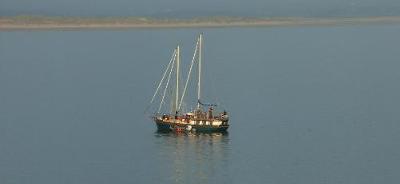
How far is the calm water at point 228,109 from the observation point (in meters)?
84.9

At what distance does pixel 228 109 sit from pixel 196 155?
1868 centimetres

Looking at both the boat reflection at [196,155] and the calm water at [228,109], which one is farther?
the calm water at [228,109]

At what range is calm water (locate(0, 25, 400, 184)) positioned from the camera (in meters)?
84.9

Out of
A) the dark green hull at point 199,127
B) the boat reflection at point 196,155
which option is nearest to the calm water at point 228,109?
the boat reflection at point 196,155

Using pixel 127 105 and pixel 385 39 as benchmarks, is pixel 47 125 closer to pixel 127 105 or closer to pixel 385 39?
pixel 127 105

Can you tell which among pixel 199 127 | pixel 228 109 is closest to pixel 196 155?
pixel 199 127

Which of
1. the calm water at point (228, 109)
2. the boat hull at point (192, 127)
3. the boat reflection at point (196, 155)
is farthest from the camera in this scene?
the boat hull at point (192, 127)

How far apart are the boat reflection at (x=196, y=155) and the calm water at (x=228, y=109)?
6 cm

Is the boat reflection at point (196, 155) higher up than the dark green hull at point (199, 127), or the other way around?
the dark green hull at point (199, 127)

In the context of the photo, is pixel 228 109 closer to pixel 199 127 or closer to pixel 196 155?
pixel 199 127

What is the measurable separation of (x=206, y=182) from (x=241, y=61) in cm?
7304

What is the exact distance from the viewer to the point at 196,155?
90250 mm

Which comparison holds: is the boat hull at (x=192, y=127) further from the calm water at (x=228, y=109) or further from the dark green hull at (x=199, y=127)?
the calm water at (x=228, y=109)

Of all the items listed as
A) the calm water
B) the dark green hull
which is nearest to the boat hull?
the dark green hull
